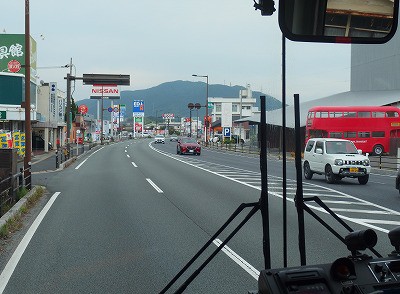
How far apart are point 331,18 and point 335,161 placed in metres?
19.0

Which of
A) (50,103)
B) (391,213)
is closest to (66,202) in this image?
(391,213)

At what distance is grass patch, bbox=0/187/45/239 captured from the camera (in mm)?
9562

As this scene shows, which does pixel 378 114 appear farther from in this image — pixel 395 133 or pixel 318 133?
pixel 318 133

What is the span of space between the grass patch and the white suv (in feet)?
38.3

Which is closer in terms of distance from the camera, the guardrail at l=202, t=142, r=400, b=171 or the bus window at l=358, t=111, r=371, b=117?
the guardrail at l=202, t=142, r=400, b=171

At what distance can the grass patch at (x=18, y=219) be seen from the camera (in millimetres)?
9562

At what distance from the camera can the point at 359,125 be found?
41.4m

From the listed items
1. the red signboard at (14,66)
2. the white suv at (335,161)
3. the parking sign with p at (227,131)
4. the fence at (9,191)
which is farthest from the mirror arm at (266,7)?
the parking sign with p at (227,131)

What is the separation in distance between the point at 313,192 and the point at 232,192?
276cm

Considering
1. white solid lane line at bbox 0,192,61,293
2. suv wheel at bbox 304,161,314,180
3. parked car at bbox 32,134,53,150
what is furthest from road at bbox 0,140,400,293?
parked car at bbox 32,134,53,150

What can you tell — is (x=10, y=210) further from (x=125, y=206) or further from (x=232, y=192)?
(x=232, y=192)

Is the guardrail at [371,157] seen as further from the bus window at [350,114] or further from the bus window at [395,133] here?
the bus window at [350,114]

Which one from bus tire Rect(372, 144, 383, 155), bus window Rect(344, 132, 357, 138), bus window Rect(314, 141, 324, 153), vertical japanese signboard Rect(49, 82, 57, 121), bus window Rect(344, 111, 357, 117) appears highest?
vertical japanese signboard Rect(49, 82, 57, 121)

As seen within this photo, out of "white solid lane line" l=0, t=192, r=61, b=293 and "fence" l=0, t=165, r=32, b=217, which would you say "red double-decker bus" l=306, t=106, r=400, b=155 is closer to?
"fence" l=0, t=165, r=32, b=217
